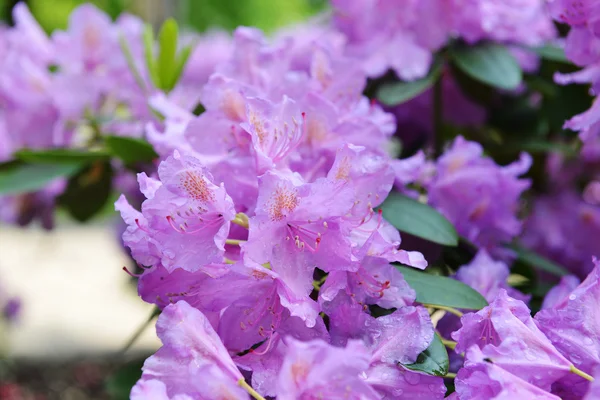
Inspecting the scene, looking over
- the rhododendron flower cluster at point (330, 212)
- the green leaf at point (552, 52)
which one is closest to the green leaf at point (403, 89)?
the rhododendron flower cluster at point (330, 212)

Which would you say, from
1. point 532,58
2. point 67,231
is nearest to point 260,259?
point 532,58

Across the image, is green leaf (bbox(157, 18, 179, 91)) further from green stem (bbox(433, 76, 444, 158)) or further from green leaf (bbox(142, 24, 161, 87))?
green stem (bbox(433, 76, 444, 158))

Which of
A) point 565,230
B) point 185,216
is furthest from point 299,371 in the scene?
point 565,230

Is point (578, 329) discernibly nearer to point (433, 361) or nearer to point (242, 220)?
point (433, 361)

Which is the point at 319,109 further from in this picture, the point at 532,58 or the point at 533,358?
the point at 532,58

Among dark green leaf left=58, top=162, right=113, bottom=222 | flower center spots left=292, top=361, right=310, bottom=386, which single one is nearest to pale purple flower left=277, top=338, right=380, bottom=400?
flower center spots left=292, top=361, right=310, bottom=386

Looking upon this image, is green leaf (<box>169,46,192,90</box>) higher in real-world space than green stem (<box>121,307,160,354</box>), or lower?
higher
